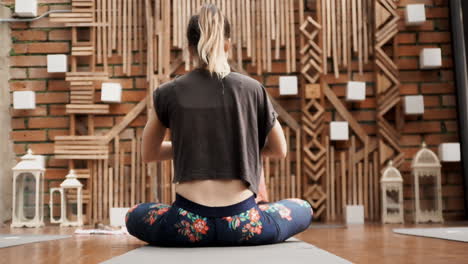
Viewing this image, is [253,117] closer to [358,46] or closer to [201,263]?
[201,263]

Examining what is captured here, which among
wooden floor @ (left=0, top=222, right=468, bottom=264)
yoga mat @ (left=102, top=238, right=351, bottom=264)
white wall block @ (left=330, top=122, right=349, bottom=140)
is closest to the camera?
yoga mat @ (left=102, top=238, right=351, bottom=264)

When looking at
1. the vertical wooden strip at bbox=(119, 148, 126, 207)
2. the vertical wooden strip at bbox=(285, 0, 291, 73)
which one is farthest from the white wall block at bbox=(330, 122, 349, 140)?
the vertical wooden strip at bbox=(119, 148, 126, 207)

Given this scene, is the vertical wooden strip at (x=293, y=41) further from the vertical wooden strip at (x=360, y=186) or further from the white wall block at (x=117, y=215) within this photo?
the white wall block at (x=117, y=215)

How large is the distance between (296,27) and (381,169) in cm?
166

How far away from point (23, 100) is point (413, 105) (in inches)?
150

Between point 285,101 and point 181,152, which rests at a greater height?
point 285,101

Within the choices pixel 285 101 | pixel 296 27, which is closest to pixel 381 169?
pixel 285 101

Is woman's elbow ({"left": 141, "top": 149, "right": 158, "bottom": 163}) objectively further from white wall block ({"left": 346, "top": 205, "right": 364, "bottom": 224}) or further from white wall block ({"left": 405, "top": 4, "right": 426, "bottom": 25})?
white wall block ({"left": 405, "top": 4, "right": 426, "bottom": 25})

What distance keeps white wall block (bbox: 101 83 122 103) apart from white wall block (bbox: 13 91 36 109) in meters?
0.72

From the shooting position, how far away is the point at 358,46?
6.20 meters

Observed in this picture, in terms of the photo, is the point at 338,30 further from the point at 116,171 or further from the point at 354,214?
the point at 116,171

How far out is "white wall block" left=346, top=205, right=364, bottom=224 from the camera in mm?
5664

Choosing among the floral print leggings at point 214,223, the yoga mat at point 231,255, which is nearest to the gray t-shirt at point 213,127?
the floral print leggings at point 214,223

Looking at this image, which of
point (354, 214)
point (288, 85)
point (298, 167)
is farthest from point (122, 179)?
point (354, 214)
